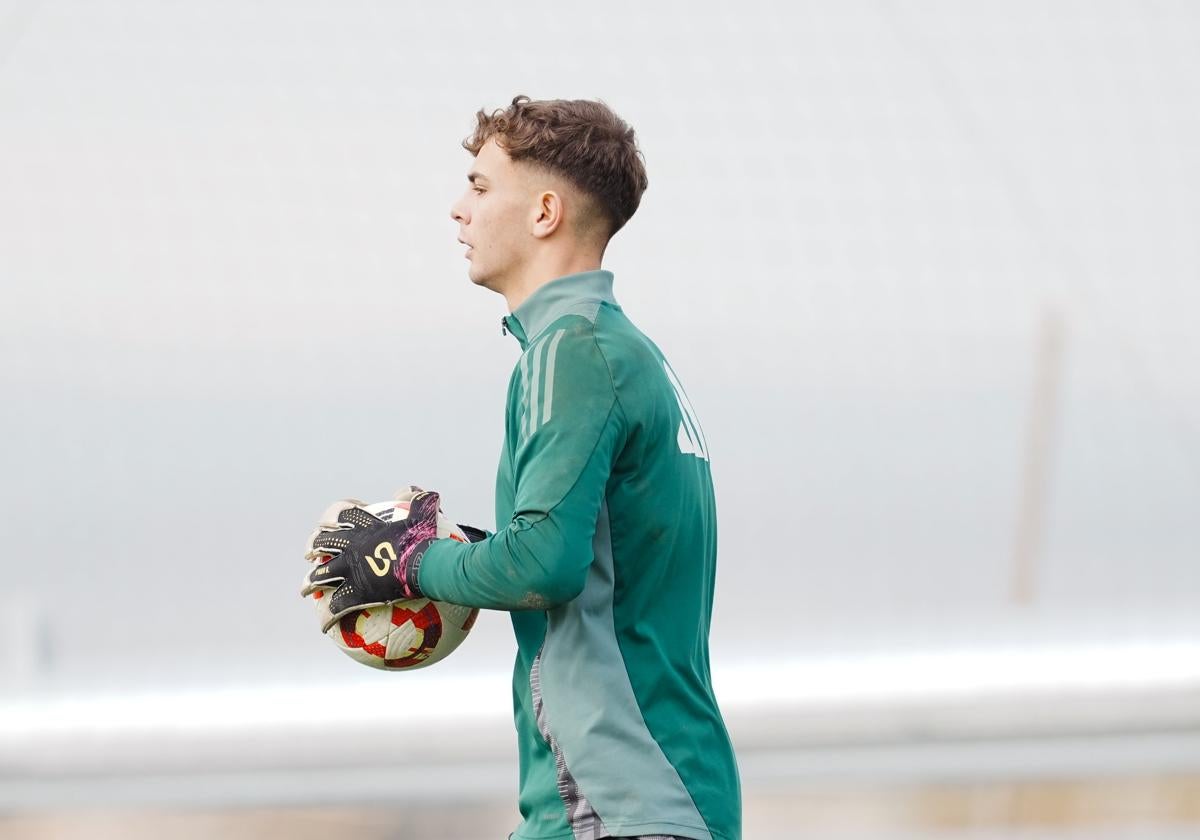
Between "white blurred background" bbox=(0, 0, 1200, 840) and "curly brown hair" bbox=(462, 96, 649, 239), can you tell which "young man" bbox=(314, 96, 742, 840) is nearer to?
"curly brown hair" bbox=(462, 96, 649, 239)

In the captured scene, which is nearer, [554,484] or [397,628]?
[554,484]

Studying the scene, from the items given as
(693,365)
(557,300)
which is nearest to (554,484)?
(557,300)

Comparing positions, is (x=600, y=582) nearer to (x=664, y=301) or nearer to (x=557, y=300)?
(x=557, y=300)

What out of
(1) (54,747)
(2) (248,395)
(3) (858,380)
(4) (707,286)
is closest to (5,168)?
(2) (248,395)

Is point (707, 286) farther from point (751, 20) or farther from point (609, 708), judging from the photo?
point (609, 708)

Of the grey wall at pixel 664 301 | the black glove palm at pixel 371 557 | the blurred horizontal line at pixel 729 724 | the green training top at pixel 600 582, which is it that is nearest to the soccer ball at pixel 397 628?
the black glove palm at pixel 371 557

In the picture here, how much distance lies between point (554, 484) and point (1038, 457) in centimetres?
530

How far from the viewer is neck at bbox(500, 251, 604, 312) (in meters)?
1.77

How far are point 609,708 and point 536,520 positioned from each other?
24 centimetres

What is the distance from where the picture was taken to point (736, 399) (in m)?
6.24

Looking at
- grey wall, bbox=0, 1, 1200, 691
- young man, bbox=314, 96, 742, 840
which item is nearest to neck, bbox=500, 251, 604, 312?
young man, bbox=314, 96, 742, 840

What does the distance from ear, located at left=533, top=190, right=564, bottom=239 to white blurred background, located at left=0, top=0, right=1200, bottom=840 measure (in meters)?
4.08

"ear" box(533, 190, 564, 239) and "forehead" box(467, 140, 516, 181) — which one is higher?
"forehead" box(467, 140, 516, 181)

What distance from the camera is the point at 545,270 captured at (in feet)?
5.83
